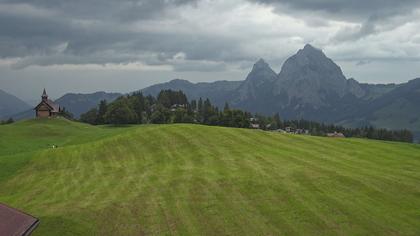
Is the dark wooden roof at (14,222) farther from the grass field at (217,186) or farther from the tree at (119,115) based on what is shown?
the tree at (119,115)

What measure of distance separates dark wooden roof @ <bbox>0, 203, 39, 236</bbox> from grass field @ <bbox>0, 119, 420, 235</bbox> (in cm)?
1088

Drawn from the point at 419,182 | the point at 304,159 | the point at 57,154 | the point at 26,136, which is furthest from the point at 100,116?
the point at 419,182

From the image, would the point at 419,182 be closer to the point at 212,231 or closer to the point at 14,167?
the point at 212,231

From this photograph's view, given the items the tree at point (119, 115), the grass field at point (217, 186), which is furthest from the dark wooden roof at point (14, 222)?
the tree at point (119, 115)

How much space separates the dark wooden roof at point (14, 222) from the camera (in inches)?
817

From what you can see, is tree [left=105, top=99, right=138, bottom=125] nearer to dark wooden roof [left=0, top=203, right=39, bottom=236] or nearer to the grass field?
the grass field

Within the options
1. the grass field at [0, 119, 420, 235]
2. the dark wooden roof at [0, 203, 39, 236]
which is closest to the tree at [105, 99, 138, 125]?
the grass field at [0, 119, 420, 235]

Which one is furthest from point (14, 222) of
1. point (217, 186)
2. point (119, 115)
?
point (119, 115)

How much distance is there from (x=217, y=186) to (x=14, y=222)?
74.9ft

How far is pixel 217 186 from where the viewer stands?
140ft

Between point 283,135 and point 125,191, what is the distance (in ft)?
104

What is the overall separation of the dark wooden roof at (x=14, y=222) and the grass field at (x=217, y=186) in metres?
10.9

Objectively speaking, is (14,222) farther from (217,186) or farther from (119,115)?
(119,115)

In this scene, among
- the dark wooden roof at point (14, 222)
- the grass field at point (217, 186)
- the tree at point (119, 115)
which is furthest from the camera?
the tree at point (119, 115)
